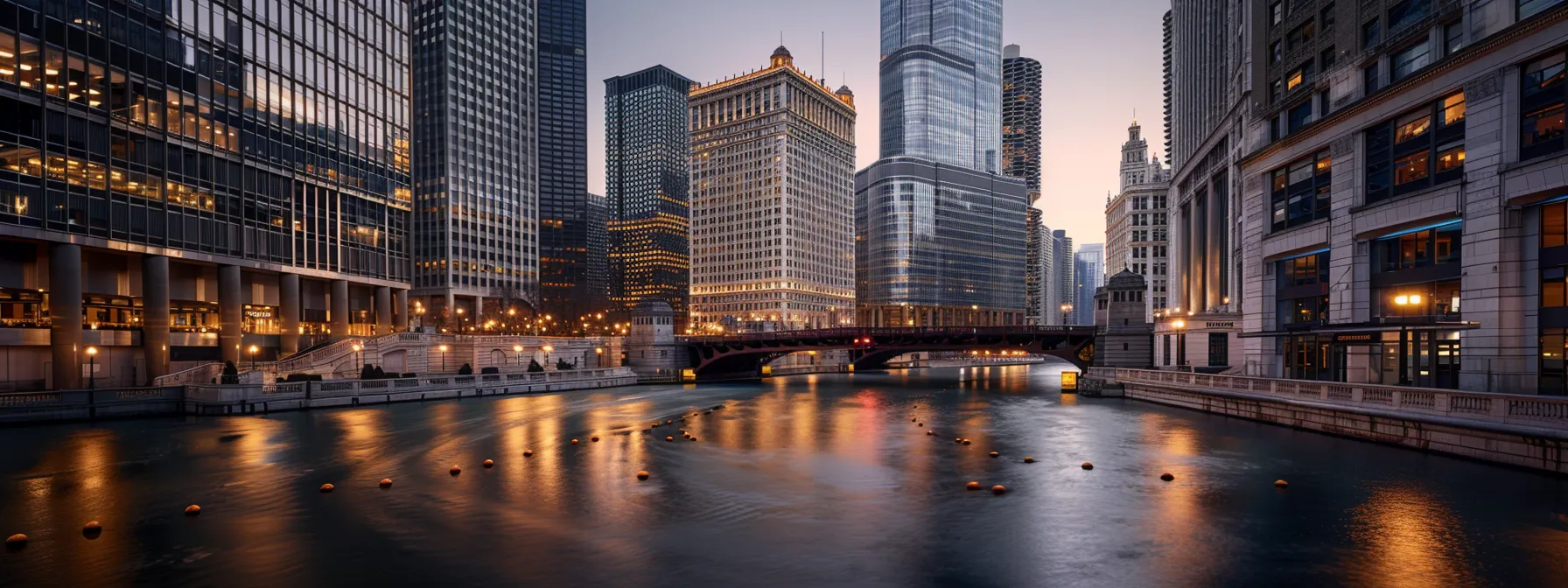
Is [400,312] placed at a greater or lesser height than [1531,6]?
lesser

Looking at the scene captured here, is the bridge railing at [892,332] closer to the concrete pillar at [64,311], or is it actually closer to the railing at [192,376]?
the railing at [192,376]

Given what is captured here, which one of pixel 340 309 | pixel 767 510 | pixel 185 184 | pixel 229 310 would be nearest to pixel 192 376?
pixel 229 310

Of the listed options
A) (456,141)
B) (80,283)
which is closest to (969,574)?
(80,283)

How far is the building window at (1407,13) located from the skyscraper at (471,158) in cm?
13367

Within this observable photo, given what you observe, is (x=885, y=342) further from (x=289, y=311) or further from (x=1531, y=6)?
(x=1531, y=6)

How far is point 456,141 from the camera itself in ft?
494

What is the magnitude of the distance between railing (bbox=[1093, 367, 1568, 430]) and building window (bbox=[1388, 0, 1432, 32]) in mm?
19651

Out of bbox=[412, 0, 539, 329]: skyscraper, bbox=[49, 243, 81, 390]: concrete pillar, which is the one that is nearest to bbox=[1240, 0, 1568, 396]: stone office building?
bbox=[49, 243, 81, 390]: concrete pillar

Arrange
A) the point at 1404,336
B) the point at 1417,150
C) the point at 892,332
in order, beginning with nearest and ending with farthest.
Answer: the point at 1404,336
the point at 1417,150
the point at 892,332

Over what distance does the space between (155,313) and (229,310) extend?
21.7 ft

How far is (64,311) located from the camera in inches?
2224

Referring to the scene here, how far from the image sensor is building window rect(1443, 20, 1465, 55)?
3547 cm

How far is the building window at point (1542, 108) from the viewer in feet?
100

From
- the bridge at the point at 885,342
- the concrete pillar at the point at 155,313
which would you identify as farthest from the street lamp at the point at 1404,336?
the concrete pillar at the point at 155,313
